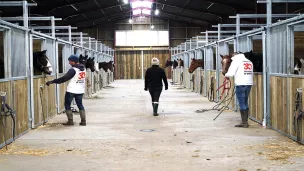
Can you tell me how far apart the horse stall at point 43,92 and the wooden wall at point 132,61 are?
A: 28744 mm

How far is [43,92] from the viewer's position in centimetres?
994

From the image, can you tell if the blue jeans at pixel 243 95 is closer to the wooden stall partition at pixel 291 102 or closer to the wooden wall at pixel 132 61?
the wooden stall partition at pixel 291 102

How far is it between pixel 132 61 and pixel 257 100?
1230 inches

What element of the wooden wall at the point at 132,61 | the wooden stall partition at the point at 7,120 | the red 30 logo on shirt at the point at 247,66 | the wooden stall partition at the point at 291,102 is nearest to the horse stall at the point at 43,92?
the wooden stall partition at the point at 7,120

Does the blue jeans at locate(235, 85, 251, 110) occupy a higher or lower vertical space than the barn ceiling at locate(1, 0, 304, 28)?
lower

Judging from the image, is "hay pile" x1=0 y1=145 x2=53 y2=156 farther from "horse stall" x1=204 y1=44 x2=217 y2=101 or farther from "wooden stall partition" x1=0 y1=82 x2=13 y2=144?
"horse stall" x1=204 y1=44 x2=217 y2=101

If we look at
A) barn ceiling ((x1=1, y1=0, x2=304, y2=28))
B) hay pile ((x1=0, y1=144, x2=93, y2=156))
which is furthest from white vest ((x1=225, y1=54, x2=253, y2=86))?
barn ceiling ((x1=1, y1=0, x2=304, y2=28))

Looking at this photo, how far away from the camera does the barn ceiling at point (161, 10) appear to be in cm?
2511

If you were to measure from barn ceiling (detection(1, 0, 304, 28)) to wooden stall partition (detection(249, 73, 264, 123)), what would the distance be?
11239 mm

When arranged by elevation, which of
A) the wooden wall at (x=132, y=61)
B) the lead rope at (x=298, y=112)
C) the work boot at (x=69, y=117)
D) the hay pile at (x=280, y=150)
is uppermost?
the wooden wall at (x=132, y=61)

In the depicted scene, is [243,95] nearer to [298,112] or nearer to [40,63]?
[298,112]

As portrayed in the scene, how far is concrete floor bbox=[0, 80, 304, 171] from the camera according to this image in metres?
5.64

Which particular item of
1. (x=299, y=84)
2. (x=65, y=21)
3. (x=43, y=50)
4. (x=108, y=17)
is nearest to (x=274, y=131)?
(x=299, y=84)

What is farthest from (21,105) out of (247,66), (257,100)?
(257,100)
